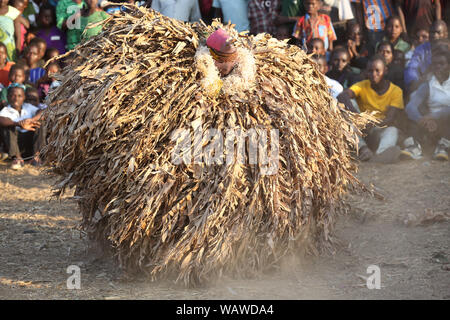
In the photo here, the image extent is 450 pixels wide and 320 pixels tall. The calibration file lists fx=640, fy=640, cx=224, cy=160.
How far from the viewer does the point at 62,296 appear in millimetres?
3787

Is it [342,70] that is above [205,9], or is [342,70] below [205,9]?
below

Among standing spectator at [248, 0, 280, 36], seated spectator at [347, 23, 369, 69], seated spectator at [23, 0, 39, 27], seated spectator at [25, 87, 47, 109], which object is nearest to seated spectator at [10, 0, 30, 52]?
seated spectator at [23, 0, 39, 27]

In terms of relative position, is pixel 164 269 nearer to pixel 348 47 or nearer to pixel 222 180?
pixel 222 180

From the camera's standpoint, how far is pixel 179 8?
794 centimetres

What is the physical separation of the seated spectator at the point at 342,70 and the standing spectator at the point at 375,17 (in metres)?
0.60

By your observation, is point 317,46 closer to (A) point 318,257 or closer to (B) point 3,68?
(A) point 318,257

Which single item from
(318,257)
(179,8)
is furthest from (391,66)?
(318,257)

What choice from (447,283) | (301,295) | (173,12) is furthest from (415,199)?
(173,12)

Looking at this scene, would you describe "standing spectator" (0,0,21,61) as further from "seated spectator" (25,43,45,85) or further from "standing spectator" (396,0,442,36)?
"standing spectator" (396,0,442,36)

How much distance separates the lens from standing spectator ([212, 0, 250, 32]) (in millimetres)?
8234

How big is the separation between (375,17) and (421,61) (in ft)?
3.71

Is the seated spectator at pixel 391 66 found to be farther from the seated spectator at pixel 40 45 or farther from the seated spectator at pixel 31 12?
the seated spectator at pixel 31 12

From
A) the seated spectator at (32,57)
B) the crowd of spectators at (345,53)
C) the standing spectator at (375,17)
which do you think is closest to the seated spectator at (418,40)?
the crowd of spectators at (345,53)

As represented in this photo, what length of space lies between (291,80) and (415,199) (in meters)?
2.12
